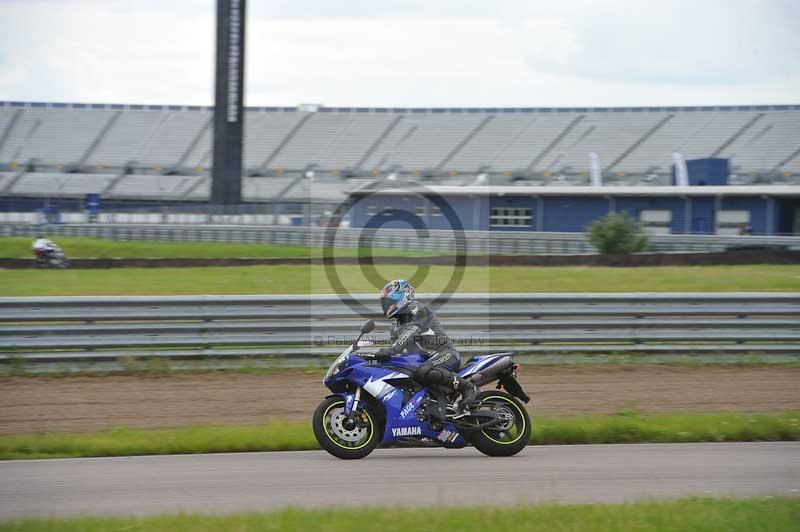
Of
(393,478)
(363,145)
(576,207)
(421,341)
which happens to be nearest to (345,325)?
(421,341)

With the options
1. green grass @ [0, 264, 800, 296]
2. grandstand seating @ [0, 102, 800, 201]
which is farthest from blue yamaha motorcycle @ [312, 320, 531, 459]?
grandstand seating @ [0, 102, 800, 201]

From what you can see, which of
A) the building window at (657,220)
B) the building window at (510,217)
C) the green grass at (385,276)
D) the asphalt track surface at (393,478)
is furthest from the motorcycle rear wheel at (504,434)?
the building window at (510,217)

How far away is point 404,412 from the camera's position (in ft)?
27.6

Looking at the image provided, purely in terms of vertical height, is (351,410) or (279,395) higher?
(351,410)

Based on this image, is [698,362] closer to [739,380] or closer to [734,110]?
[739,380]

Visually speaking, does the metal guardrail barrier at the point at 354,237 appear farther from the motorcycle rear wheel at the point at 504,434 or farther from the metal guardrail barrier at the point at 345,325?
the motorcycle rear wheel at the point at 504,434

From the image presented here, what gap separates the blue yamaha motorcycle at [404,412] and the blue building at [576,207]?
36.4m

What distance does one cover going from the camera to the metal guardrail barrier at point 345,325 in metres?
13.3

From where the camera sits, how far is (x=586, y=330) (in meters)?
14.3

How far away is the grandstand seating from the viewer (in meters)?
56.9

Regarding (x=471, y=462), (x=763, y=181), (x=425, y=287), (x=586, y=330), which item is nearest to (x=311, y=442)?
(x=471, y=462)

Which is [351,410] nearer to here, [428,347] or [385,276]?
[428,347]

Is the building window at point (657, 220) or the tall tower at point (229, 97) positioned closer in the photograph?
the tall tower at point (229, 97)

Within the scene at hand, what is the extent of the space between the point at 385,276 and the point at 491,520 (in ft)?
67.6
